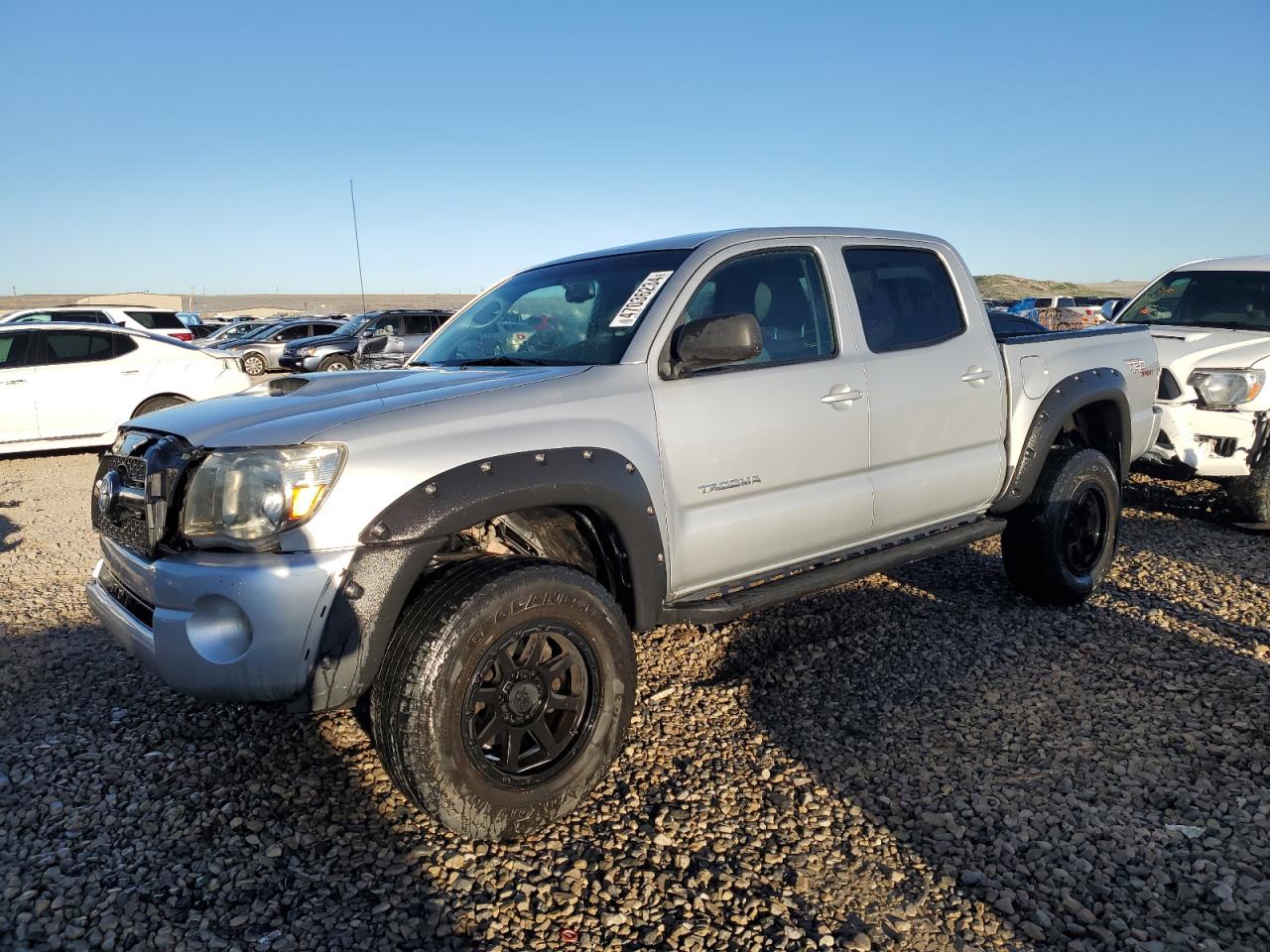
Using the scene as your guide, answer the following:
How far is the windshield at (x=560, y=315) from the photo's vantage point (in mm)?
3311

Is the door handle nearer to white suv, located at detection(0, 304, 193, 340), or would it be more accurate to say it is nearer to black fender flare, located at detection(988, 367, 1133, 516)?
black fender flare, located at detection(988, 367, 1133, 516)

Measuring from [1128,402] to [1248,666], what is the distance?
1584 millimetres

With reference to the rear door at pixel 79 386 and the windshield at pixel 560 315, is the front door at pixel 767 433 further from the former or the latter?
the rear door at pixel 79 386

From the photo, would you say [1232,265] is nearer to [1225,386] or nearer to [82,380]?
[1225,386]

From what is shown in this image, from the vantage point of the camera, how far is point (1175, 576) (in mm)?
5277

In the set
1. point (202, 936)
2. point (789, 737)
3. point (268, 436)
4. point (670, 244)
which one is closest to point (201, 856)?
point (202, 936)

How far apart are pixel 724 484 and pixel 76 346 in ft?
30.0

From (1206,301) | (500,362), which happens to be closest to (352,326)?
(1206,301)

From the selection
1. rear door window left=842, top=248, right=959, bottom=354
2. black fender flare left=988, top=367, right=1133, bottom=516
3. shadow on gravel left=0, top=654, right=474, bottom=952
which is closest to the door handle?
rear door window left=842, top=248, right=959, bottom=354

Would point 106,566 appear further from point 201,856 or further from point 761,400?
point 761,400

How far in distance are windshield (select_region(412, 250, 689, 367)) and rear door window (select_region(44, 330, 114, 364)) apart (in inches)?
290

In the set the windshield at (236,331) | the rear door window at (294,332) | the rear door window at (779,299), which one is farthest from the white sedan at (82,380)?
the windshield at (236,331)

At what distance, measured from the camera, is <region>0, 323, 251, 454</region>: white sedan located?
9.23 metres

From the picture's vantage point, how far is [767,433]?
3.32 metres
